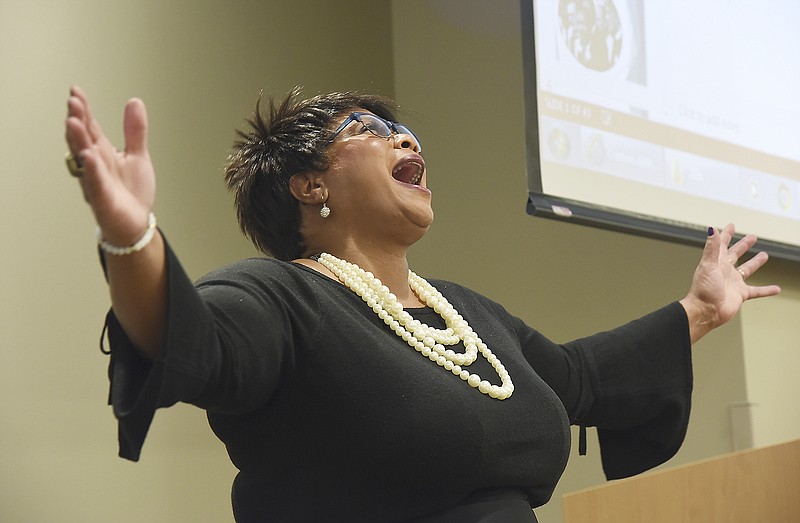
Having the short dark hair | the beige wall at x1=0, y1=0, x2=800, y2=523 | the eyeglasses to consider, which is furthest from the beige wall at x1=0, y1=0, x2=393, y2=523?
the eyeglasses

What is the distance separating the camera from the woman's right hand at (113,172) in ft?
2.67

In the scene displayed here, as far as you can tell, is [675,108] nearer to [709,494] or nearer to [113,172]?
[709,494]

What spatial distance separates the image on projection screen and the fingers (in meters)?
1.27

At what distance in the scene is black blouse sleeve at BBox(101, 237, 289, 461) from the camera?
0.89 m

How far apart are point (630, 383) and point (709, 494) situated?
442mm

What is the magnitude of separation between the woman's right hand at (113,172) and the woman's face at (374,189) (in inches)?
19.7

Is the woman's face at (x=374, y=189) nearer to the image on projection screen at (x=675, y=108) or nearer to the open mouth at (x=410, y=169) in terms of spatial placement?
the open mouth at (x=410, y=169)

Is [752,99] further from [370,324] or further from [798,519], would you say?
[370,324]

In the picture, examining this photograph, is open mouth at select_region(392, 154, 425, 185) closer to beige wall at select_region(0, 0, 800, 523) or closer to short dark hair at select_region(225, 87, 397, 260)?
short dark hair at select_region(225, 87, 397, 260)

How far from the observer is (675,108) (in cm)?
236

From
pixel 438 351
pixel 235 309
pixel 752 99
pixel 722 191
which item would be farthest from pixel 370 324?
pixel 752 99

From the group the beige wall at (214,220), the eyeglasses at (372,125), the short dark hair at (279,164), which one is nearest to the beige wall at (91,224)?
the beige wall at (214,220)

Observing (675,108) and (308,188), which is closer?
(308,188)

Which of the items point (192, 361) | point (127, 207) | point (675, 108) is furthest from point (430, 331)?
point (675, 108)
